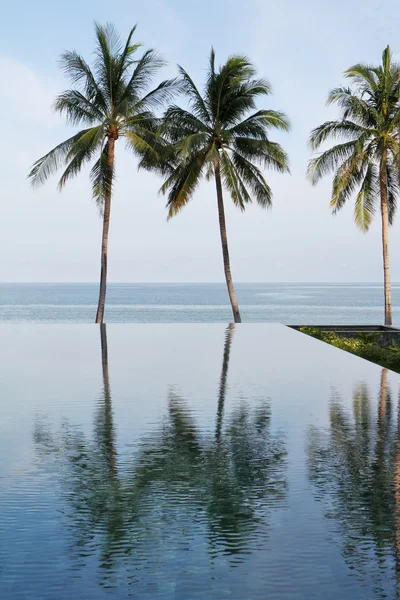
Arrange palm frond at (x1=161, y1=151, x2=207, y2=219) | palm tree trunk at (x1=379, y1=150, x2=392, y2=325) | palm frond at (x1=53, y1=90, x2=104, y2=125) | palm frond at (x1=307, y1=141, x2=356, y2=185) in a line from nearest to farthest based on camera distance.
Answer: palm frond at (x1=53, y1=90, x2=104, y2=125) < palm frond at (x1=161, y1=151, x2=207, y2=219) < palm tree trunk at (x1=379, y1=150, x2=392, y2=325) < palm frond at (x1=307, y1=141, x2=356, y2=185)

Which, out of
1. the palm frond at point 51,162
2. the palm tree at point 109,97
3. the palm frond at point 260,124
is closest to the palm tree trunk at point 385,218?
the palm frond at point 260,124

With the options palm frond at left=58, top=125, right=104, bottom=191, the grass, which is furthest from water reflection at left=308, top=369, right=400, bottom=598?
palm frond at left=58, top=125, right=104, bottom=191

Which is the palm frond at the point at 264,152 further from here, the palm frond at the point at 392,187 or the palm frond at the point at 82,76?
the palm frond at the point at 82,76

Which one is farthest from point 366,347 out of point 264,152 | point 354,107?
point 354,107

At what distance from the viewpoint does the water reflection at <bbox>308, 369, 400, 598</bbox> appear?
92.9 inches

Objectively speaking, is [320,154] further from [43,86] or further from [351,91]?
[43,86]

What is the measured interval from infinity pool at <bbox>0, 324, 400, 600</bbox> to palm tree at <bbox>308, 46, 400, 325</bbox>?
43.3ft

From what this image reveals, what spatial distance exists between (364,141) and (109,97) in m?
6.49

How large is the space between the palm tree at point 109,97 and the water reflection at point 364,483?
45.8 ft

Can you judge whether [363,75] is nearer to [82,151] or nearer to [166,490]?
[82,151]

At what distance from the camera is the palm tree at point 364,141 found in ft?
62.8

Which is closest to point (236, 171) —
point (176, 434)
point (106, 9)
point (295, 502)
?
point (106, 9)

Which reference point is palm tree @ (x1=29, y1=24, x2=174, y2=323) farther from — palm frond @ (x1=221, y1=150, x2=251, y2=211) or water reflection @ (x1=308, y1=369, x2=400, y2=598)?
water reflection @ (x1=308, y1=369, x2=400, y2=598)

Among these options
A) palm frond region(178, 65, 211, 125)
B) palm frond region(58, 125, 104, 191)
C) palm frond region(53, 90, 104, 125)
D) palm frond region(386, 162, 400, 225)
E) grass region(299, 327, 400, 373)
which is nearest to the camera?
grass region(299, 327, 400, 373)
